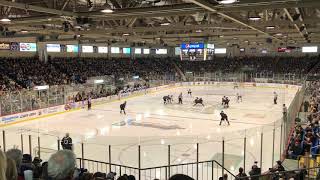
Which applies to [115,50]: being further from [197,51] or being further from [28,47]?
[197,51]

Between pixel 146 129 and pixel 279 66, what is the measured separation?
37037mm

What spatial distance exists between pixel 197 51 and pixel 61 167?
26.0m

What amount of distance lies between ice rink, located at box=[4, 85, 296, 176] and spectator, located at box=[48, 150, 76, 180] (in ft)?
27.1

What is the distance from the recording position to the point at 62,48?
37156mm

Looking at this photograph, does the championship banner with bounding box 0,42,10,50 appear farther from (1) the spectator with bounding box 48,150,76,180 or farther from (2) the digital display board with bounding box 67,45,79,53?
(1) the spectator with bounding box 48,150,76,180

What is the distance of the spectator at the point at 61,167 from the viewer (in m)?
2.24

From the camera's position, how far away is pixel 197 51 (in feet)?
91.0

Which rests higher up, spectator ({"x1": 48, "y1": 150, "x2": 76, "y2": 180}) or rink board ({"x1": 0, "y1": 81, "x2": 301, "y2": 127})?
spectator ({"x1": 48, "y1": 150, "x2": 76, "y2": 180})

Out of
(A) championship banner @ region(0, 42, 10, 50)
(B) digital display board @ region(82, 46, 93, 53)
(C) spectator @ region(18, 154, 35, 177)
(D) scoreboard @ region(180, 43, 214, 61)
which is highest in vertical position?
(B) digital display board @ region(82, 46, 93, 53)

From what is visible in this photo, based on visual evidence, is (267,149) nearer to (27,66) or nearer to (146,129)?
(146,129)

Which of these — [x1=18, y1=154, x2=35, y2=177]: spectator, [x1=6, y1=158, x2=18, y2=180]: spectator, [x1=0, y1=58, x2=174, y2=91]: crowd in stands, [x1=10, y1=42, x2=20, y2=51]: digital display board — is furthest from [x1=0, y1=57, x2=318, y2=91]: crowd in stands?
[x1=6, y1=158, x2=18, y2=180]: spectator

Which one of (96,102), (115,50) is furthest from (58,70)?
(115,50)

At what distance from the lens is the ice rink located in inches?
461

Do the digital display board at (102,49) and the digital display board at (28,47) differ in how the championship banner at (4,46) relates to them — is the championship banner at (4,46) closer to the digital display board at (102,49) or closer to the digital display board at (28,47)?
the digital display board at (28,47)
